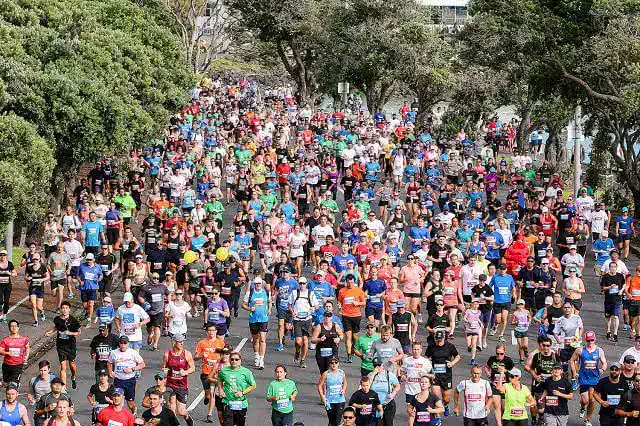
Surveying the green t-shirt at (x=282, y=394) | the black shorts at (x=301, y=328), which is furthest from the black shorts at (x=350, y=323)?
the green t-shirt at (x=282, y=394)

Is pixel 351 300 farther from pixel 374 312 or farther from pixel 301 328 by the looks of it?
pixel 374 312

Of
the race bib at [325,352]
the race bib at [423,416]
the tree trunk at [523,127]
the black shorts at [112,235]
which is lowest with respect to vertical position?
the tree trunk at [523,127]

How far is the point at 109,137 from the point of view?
2902cm

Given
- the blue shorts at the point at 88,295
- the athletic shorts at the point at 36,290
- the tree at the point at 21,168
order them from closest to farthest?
the blue shorts at the point at 88,295, the athletic shorts at the point at 36,290, the tree at the point at 21,168

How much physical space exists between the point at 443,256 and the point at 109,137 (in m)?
8.70

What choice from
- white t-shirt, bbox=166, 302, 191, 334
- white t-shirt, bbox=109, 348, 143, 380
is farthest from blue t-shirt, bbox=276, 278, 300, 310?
white t-shirt, bbox=109, 348, 143, 380

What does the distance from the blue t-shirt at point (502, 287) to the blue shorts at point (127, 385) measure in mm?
6989

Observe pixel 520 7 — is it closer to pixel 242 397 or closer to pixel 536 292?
pixel 536 292

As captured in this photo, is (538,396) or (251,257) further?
(251,257)

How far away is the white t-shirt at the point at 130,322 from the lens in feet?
63.6

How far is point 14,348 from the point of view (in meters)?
18.5

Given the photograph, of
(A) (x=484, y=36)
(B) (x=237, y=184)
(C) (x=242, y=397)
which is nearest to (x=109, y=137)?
(B) (x=237, y=184)

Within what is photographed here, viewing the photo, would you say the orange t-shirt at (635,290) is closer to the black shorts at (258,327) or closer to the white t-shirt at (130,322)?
the black shorts at (258,327)

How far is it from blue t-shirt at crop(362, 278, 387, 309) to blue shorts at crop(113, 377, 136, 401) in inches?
204
